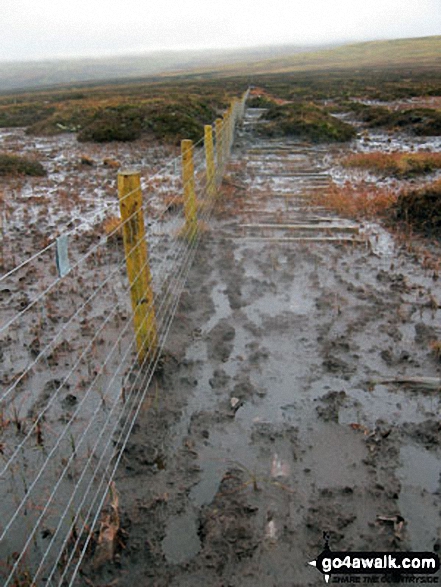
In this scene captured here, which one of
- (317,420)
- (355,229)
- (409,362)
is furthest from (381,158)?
(317,420)

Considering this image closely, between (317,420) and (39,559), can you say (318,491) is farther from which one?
(39,559)

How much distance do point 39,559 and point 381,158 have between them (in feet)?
46.1

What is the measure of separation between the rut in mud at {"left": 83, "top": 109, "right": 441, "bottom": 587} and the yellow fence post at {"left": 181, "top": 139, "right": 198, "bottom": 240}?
863mm

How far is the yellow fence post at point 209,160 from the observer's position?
9.77 meters

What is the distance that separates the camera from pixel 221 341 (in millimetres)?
5156

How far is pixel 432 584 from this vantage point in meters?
2.67

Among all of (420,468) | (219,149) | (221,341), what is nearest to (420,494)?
(420,468)

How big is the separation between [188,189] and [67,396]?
13.7ft

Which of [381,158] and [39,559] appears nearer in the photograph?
[39,559]

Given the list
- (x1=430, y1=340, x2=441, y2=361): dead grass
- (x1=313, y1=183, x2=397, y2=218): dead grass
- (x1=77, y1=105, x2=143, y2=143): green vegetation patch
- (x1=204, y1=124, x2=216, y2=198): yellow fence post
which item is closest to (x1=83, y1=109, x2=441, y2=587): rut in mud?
(x1=430, y1=340, x2=441, y2=361): dead grass

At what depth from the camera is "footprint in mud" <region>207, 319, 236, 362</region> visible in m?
4.90

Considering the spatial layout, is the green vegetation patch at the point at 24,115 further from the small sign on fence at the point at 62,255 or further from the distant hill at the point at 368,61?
the distant hill at the point at 368,61

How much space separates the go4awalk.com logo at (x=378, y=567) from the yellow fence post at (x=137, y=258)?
93.1 inches

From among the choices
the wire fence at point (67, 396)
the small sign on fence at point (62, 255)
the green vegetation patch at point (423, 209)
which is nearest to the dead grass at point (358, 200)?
the green vegetation patch at point (423, 209)
